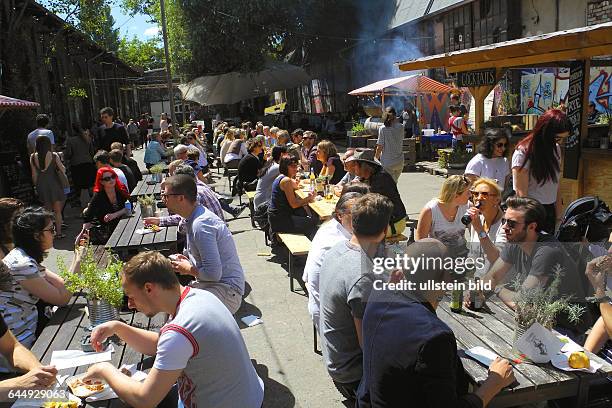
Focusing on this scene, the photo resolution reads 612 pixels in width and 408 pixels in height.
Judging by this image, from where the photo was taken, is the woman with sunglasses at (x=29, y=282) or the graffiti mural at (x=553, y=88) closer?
the woman with sunglasses at (x=29, y=282)

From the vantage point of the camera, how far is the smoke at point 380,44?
73.0ft

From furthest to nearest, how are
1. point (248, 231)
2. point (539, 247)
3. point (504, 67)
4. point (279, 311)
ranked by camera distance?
1. point (504, 67)
2. point (248, 231)
3. point (279, 311)
4. point (539, 247)

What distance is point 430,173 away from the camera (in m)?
14.2

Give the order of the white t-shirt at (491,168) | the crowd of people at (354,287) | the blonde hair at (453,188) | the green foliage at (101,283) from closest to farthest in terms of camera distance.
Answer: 1. the crowd of people at (354,287)
2. the green foliage at (101,283)
3. the blonde hair at (453,188)
4. the white t-shirt at (491,168)

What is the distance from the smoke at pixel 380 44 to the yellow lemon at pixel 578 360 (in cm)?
2037

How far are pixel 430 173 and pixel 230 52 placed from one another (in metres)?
15.6

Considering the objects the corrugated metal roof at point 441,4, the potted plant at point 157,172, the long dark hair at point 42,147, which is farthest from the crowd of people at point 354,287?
the corrugated metal roof at point 441,4

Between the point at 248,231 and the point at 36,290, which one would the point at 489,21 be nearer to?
the point at 248,231

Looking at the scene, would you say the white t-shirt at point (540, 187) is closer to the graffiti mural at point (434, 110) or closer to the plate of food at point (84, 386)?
the plate of food at point (84, 386)

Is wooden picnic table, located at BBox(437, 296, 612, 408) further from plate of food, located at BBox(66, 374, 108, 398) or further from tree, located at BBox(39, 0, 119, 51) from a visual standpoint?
tree, located at BBox(39, 0, 119, 51)

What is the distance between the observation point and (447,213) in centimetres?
469

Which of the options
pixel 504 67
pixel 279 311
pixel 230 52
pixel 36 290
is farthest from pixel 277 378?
pixel 230 52

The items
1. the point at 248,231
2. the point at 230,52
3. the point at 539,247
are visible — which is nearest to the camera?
the point at 539,247

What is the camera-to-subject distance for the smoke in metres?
22.2
